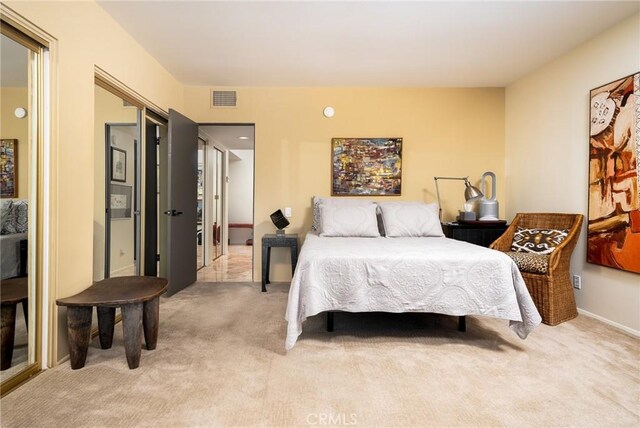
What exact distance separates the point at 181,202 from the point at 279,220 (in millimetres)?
1141

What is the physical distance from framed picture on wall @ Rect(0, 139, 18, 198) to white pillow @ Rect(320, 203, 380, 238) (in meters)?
2.38

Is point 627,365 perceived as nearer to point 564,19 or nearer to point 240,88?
point 564,19

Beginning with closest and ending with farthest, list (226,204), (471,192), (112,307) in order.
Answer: (112,307), (471,192), (226,204)

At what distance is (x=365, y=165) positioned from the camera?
4.09m

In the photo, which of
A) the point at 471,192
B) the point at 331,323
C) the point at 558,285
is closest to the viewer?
the point at 331,323

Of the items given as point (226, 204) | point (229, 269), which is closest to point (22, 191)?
point (229, 269)

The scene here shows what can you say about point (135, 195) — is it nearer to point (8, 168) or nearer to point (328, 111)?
point (8, 168)

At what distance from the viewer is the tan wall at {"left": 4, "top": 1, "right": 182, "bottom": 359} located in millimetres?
1948

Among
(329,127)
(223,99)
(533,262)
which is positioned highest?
(223,99)

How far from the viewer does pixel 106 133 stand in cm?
A: 336

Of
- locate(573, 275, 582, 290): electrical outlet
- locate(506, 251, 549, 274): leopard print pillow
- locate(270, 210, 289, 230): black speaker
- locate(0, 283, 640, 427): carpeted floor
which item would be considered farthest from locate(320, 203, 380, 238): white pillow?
locate(573, 275, 582, 290): electrical outlet

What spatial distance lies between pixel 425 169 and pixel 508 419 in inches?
124

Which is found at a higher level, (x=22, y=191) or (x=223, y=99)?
(x=223, y=99)

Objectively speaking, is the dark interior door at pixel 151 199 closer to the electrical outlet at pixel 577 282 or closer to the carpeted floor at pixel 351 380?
the carpeted floor at pixel 351 380
